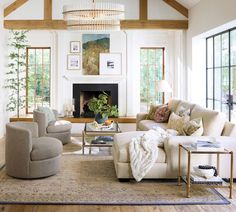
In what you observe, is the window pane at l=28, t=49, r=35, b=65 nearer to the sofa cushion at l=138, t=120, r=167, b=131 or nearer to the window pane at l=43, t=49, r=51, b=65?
the window pane at l=43, t=49, r=51, b=65

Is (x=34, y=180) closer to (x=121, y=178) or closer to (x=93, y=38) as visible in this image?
(x=121, y=178)

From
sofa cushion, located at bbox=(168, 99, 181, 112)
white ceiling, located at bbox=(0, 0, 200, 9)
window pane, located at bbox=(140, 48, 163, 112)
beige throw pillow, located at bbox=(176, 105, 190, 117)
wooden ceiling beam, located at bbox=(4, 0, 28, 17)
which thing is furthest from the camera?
window pane, located at bbox=(140, 48, 163, 112)

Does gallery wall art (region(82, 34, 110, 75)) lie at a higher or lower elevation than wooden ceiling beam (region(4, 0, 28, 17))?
lower

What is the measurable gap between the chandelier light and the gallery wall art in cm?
354

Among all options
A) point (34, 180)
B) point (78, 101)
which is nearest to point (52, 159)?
point (34, 180)

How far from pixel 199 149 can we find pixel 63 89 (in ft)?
19.5

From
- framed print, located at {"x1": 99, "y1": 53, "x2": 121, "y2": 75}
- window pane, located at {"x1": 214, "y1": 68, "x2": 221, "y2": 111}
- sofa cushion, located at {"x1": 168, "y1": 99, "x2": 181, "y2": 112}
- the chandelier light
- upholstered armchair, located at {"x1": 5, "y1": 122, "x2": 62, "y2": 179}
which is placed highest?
the chandelier light

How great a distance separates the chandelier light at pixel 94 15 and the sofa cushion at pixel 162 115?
2.28 m

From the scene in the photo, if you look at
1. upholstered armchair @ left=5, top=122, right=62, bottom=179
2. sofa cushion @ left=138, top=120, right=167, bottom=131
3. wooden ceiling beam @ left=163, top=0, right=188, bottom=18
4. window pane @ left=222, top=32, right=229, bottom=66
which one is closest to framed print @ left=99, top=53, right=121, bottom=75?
wooden ceiling beam @ left=163, top=0, right=188, bottom=18

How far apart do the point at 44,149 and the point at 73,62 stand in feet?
16.6

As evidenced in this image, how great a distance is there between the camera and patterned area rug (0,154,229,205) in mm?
4305

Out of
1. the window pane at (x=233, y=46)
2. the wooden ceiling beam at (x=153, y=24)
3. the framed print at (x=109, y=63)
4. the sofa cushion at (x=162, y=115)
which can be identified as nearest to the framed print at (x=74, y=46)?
the framed print at (x=109, y=63)

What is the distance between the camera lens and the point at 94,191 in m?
4.64

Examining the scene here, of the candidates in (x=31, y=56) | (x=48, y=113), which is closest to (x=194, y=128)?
(x=48, y=113)
